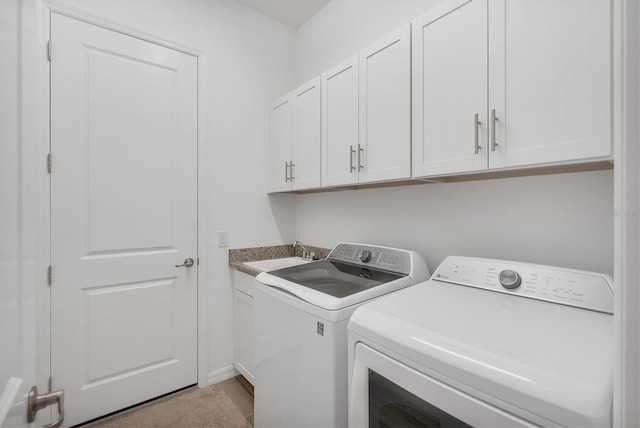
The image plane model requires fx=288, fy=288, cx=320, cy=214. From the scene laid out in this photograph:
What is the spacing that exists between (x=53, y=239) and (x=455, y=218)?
224 cm

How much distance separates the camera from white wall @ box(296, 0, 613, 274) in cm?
115

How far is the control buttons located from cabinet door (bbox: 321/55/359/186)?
85 centimetres

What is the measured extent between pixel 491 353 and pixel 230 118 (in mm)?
2213

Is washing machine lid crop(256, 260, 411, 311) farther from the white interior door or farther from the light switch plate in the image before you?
the white interior door

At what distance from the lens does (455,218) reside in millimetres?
1550

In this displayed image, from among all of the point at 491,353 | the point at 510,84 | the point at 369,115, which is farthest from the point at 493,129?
the point at 491,353

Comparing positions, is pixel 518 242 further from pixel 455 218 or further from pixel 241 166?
pixel 241 166

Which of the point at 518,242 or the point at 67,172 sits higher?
the point at 67,172

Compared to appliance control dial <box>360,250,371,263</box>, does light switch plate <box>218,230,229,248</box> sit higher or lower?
higher

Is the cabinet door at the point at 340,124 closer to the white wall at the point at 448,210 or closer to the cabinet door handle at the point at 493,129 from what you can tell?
the white wall at the point at 448,210

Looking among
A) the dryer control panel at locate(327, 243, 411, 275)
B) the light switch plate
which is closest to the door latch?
the dryer control panel at locate(327, 243, 411, 275)

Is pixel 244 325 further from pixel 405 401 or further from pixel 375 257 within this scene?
pixel 405 401
